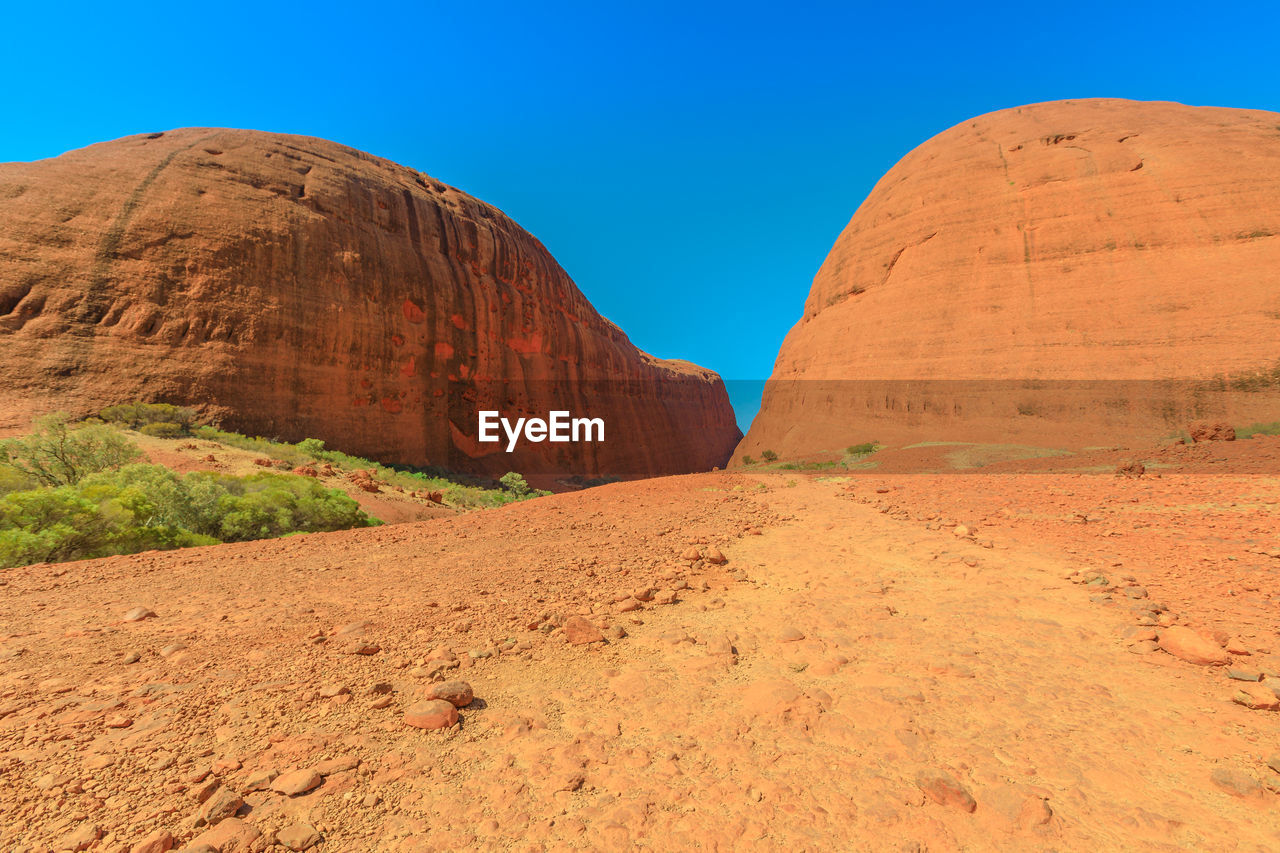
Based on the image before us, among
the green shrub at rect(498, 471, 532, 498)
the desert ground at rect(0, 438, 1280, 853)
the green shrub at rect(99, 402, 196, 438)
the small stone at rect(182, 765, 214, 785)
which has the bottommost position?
the green shrub at rect(498, 471, 532, 498)

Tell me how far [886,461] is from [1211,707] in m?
13.4

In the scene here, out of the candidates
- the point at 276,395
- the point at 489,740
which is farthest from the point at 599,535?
the point at 276,395

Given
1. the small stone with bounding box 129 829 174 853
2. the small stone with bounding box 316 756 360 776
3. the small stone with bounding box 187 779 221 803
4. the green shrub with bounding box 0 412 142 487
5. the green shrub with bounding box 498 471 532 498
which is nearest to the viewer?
the small stone with bounding box 129 829 174 853

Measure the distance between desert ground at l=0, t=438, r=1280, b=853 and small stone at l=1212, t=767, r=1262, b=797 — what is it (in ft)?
0.07

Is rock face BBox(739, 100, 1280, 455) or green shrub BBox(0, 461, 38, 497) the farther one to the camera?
rock face BBox(739, 100, 1280, 455)

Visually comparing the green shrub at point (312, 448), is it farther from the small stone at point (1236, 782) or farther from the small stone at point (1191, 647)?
the small stone at point (1236, 782)

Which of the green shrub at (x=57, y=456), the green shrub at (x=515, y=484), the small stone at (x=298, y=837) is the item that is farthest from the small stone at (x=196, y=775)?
the green shrub at (x=515, y=484)

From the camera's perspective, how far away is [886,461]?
14.9 metres

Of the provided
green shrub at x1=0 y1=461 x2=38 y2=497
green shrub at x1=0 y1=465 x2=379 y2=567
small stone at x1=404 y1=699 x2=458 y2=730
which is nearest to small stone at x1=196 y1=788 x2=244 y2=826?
small stone at x1=404 y1=699 x2=458 y2=730

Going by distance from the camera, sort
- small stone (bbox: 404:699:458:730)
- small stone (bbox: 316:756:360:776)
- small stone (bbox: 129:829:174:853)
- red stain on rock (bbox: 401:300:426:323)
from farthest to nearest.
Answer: red stain on rock (bbox: 401:300:426:323), small stone (bbox: 404:699:458:730), small stone (bbox: 316:756:360:776), small stone (bbox: 129:829:174:853)

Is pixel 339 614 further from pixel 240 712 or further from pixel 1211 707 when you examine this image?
pixel 1211 707

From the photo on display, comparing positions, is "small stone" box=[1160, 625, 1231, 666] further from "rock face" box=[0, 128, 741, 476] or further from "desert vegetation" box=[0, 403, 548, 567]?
"rock face" box=[0, 128, 741, 476]

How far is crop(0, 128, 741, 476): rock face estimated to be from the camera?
591 inches

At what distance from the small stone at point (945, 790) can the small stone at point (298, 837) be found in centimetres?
205
